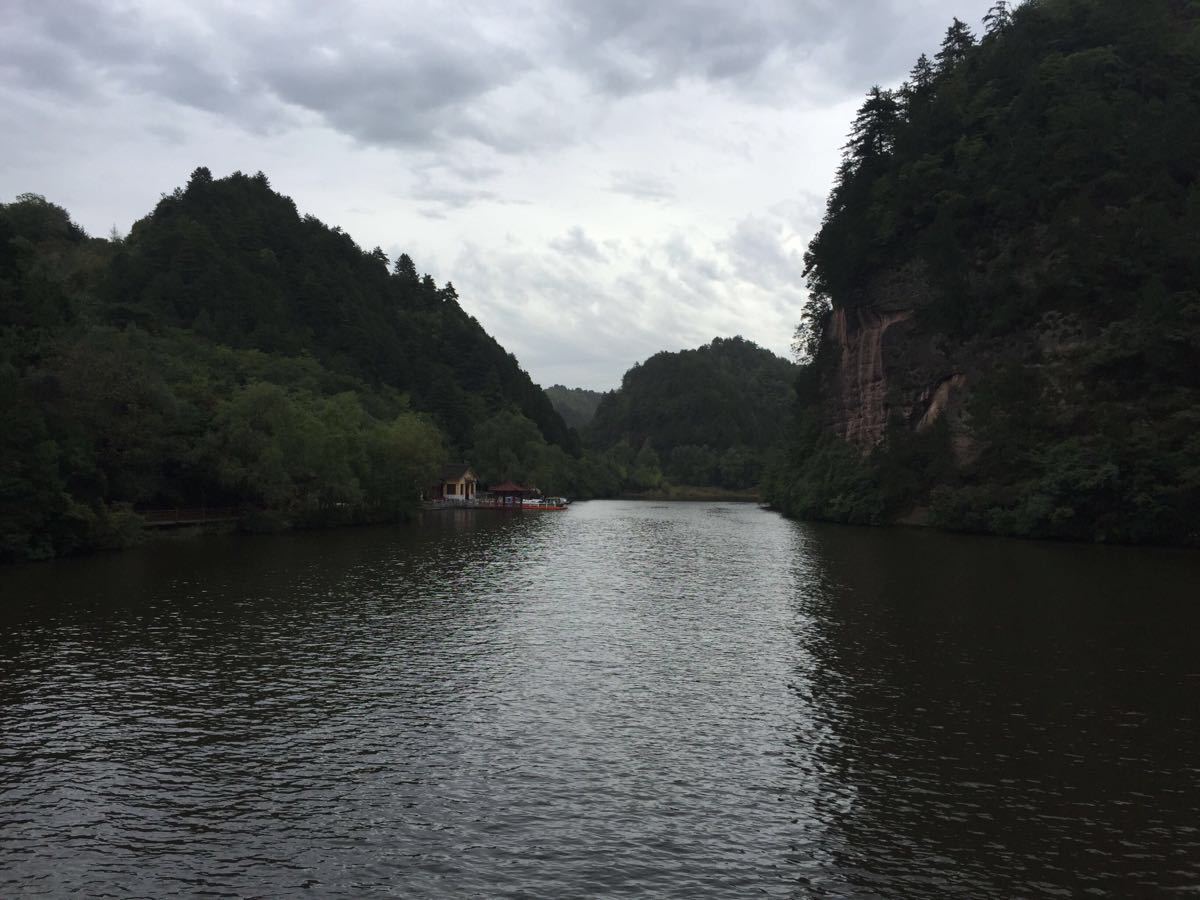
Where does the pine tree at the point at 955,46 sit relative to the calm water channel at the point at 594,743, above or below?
above

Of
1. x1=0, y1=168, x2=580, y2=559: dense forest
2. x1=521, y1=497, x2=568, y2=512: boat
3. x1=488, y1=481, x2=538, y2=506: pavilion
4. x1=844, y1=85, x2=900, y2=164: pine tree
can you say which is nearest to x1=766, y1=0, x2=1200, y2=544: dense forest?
x1=844, y1=85, x2=900, y2=164: pine tree

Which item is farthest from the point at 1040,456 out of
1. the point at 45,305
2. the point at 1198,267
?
the point at 45,305

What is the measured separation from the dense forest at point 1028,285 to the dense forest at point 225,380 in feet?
170

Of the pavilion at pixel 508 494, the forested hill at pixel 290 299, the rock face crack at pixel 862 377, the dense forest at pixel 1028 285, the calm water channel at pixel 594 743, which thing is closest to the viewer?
the calm water channel at pixel 594 743

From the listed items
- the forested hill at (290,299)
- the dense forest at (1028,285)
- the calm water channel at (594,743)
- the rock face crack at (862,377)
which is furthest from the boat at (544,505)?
the calm water channel at (594,743)

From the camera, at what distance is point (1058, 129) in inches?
3076

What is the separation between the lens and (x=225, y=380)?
8850 centimetres

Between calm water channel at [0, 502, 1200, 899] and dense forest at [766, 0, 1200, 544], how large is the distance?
30.9 m

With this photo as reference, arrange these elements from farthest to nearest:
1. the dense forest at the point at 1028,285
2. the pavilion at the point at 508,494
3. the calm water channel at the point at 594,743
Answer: the pavilion at the point at 508,494 → the dense forest at the point at 1028,285 → the calm water channel at the point at 594,743

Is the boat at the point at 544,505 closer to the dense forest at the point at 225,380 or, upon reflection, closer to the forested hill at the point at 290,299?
the dense forest at the point at 225,380

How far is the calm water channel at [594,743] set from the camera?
1289 centimetres

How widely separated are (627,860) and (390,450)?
271 ft

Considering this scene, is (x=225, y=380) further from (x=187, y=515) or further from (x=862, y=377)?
(x=862, y=377)

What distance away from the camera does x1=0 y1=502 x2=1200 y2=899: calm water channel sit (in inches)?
508
